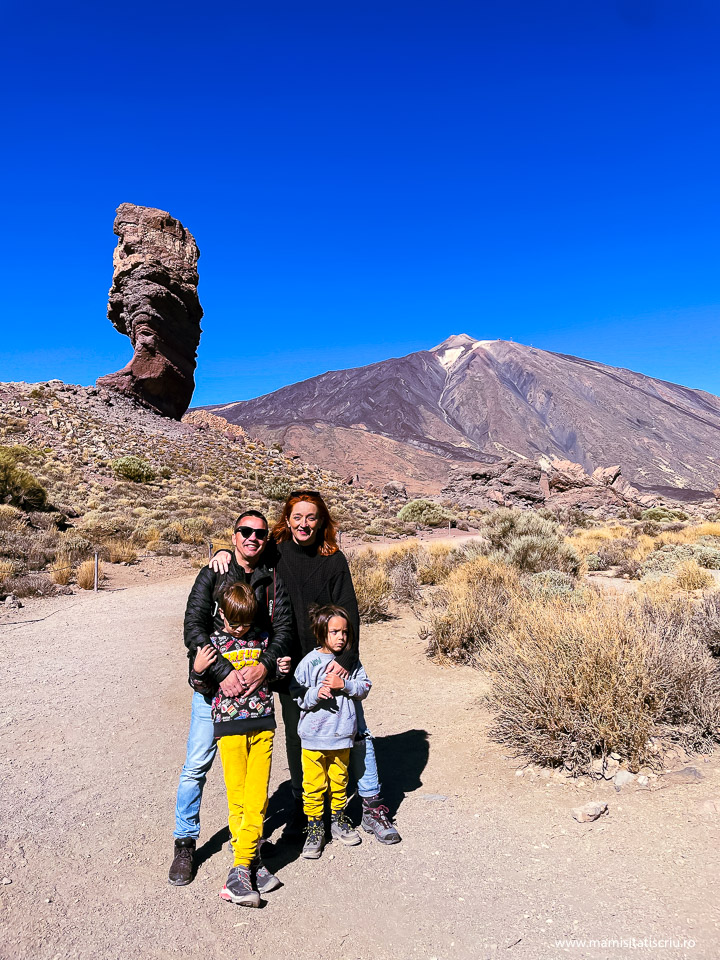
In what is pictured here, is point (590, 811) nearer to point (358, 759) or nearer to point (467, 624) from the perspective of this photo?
point (358, 759)

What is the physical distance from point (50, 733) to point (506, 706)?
11.4 ft

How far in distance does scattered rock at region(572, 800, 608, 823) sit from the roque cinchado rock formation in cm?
3356

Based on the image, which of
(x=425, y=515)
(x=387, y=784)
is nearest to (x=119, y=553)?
(x=387, y=784)

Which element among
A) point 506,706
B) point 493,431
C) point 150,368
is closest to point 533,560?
point 506,706

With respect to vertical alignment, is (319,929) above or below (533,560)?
below

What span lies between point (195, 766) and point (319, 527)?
4.07ft

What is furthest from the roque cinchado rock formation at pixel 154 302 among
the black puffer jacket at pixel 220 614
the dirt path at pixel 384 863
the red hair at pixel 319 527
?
the black puffer jacket at pixel 220 614

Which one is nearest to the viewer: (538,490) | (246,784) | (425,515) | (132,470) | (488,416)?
(246,784)

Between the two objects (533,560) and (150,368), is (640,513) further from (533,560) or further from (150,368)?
(150,368)

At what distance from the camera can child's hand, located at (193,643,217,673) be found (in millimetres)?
2531

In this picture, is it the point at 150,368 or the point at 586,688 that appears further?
the point at 150,368

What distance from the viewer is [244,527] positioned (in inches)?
110

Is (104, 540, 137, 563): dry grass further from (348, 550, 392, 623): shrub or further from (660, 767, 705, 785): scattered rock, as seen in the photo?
(660, 767, 705, 785): scattered rock

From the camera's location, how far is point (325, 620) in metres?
2.92
